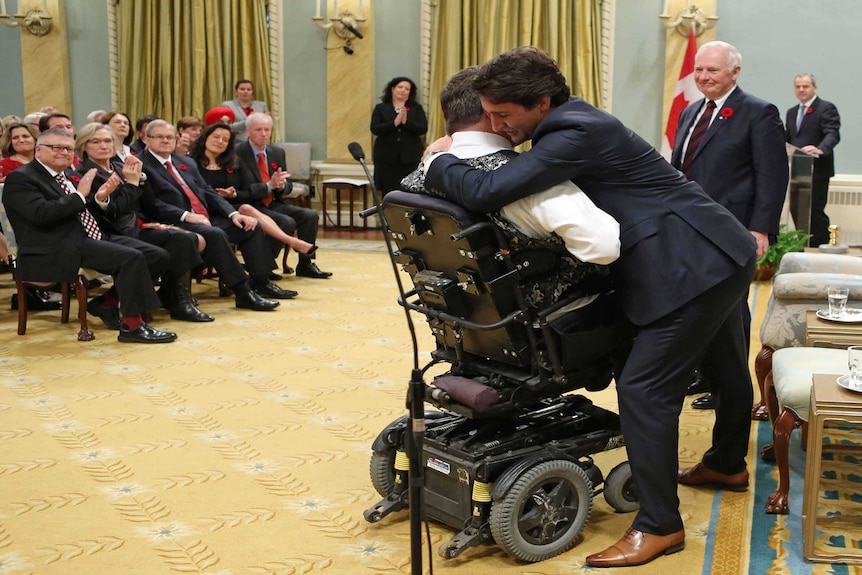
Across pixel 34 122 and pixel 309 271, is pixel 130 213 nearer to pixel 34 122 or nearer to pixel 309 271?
pixel 309 271

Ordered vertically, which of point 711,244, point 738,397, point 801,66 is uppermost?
point 801,66

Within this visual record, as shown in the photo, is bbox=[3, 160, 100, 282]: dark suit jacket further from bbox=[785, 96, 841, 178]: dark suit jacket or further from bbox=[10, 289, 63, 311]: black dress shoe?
bbox=[785, 96, 841, 178]: dark suit jacket

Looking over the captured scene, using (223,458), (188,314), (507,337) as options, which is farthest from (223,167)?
(507,337)

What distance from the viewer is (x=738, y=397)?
3.38 meters

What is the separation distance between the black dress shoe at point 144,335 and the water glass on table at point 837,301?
368 cm

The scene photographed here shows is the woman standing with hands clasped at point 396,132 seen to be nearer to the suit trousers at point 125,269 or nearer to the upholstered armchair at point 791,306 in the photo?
the suit trousers at point 125,269

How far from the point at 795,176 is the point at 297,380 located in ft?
17.7

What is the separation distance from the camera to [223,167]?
24.7 ft

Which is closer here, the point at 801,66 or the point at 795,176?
the point at 795,176

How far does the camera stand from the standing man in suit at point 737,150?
434 centimetres

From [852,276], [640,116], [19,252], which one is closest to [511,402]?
[852,276]

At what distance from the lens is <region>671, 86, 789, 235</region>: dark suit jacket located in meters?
4.34

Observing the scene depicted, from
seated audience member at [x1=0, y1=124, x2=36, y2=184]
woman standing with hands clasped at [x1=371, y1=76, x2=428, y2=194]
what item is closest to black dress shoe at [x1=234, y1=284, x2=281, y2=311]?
seated audience member at [x1=0, y1=124, x2=36, y2=184]

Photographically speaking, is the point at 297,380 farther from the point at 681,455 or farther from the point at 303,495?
the point at 681,455
